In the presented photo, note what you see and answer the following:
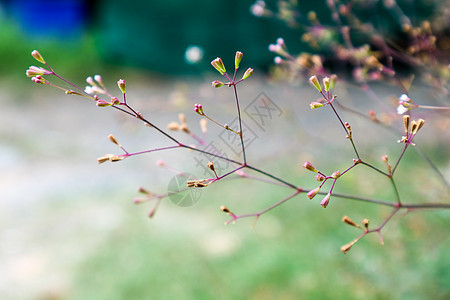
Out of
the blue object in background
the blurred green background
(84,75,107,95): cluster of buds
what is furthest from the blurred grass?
the blue object in background

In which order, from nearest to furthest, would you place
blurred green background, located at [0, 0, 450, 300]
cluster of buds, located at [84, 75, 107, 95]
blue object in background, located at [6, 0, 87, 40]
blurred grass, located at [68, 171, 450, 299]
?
1. cluster of buds, located at [84, 75, 107, 95]
2. blurred grass, located at [68, 171, 450, 299]
3. blurred green background, located at [0, 0, 450, 300]
4. blue object in background, located at [6, 0, 87, 40]

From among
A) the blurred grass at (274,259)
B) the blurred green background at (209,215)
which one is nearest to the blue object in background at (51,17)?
the blurred green background at (209,215)

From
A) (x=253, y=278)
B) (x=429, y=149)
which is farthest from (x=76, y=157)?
(x=429, y=149)

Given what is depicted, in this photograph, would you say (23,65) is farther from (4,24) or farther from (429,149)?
(429,149)

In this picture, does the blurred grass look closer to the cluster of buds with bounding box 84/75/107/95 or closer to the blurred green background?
the blurred green background

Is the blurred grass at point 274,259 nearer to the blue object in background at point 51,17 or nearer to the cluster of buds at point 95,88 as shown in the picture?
the cluster of buds at point 95,88
